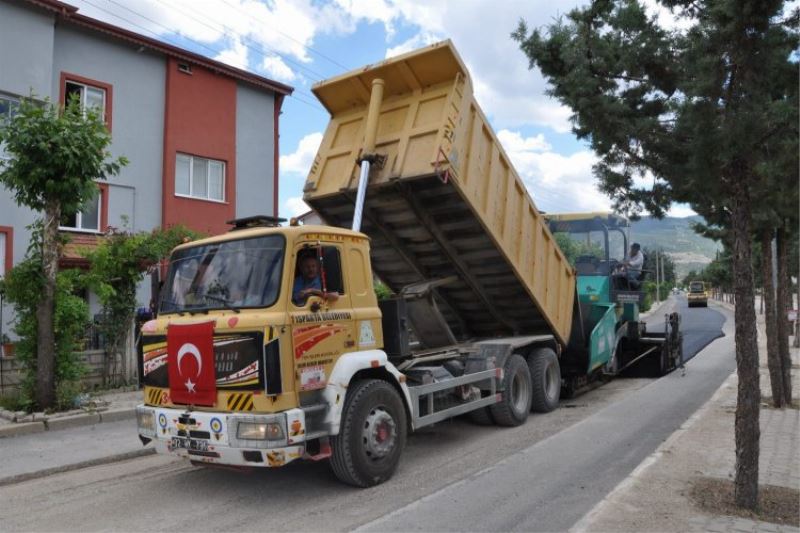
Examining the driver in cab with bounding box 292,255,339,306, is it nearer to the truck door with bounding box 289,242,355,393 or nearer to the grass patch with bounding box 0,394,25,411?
the truck door with bounding box 289,242,355,393

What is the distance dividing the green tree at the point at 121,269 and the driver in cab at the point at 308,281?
642 cm

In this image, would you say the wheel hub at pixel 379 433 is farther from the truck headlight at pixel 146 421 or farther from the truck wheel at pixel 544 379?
the truck wheel at pixel 544 379

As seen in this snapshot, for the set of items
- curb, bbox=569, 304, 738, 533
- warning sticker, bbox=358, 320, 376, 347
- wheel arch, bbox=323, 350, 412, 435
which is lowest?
curb, bbox=569, 304, 738, 533

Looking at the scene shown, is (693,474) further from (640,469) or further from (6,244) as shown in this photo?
(6,244)

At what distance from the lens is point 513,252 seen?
26.9 ft

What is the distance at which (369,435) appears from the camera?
225 inches

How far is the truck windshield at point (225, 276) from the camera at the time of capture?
5.43m

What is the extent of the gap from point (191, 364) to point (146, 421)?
2.80 feet

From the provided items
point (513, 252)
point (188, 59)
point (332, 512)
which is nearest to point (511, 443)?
point (513, 252)

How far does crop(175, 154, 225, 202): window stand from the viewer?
692 inches

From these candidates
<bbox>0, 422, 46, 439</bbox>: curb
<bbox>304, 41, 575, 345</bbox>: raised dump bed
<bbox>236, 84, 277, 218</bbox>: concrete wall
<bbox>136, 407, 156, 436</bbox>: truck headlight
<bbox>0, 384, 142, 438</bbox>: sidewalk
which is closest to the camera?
<bbox>136, 407, 156, 436</bbox>: truck headlight

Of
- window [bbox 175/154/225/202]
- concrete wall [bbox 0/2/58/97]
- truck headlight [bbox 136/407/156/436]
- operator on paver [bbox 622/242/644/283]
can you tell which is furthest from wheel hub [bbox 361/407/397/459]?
window [bbox 175/154/225/202]

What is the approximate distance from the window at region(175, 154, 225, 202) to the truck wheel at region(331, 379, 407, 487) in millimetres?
13219

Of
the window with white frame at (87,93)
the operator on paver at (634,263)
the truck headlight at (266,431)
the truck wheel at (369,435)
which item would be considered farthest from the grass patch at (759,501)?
the window with white frame at (87,93)
